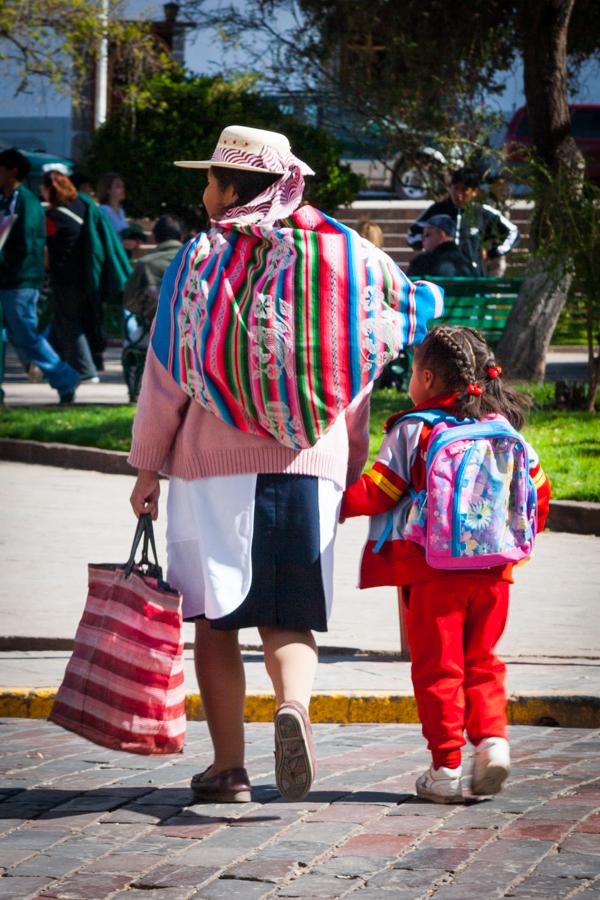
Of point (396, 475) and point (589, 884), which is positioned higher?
point (396, 475)

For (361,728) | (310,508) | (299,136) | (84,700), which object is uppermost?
(299,136)

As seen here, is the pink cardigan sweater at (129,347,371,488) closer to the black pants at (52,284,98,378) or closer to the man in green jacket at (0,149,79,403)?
the man in green jacket at (0,149,79,403)

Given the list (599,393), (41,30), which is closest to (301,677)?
(599,393)

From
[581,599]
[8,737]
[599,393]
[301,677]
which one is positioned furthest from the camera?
[599,393]

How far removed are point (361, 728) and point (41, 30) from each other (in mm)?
15279

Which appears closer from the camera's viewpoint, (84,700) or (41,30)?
(84,700)

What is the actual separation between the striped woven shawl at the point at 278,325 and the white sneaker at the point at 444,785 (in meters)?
1.00

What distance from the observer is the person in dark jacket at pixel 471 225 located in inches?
584

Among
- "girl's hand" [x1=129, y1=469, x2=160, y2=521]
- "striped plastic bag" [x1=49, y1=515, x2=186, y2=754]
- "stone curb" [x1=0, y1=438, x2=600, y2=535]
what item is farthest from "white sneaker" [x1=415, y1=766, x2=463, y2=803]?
"stone curb" [x1=0, y1=438, x2=600, y2=535]

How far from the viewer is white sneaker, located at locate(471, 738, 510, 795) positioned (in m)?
4.84

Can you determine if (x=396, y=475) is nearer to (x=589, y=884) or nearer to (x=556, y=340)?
(x=589, y=884)

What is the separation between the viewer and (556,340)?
2166 centimetres

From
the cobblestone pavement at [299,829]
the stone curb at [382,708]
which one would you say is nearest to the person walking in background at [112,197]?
the stone curb at [382,708]

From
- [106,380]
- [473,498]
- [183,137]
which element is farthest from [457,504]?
[183,137]
